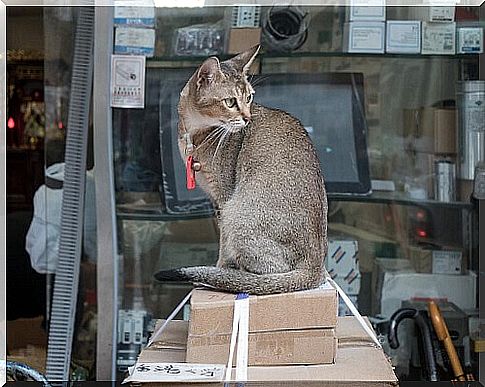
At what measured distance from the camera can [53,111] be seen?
230 centimetres

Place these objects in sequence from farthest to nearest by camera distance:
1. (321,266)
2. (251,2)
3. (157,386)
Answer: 1. (251,2)
2. (321,266)
3. (157,386)

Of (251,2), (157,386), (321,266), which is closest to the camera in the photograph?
(157,386)

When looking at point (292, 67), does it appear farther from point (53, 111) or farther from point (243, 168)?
point (243, 168)

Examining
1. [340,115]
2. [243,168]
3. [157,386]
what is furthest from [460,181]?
[157,386]

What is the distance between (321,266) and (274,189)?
5.3 inches

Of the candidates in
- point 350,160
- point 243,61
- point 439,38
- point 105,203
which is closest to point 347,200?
point 350,160

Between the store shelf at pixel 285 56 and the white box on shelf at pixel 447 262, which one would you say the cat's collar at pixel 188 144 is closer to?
the store shelf at pixel 285 56

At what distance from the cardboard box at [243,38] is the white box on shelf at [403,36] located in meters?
0.34

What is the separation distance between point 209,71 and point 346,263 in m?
1.05

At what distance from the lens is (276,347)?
46.8 inches

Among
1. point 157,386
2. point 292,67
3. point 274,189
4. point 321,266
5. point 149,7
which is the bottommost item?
point 157,386

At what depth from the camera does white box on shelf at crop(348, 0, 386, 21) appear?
7.19 feet

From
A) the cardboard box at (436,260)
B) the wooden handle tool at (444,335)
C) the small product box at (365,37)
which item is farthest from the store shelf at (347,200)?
the small product box at (365,37)

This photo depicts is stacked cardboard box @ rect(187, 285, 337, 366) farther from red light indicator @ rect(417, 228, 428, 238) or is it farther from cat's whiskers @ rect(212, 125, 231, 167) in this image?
red light indicator @ rect(417, 228, 428, 238)
